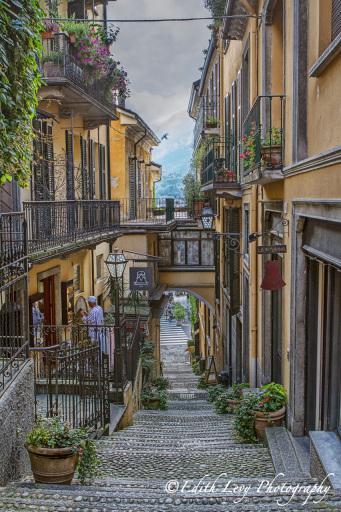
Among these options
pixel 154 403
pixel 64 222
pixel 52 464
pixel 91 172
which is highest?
pixel 91 172

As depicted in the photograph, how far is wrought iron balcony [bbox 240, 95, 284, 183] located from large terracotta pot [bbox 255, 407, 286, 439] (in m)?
3.56

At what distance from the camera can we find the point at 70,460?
5820mm

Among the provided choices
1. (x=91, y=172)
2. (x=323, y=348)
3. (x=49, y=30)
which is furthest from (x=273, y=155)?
(x=91, y=172)

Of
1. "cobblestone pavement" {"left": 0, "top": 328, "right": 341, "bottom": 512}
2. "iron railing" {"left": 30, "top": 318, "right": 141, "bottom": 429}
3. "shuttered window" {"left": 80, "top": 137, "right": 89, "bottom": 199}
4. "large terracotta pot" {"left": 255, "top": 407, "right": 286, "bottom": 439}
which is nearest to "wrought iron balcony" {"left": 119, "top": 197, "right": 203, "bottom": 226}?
"shuttered window" {"left": 80, "top": 137, "right": 89, "bottom": 199}

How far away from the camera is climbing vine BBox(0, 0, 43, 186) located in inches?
235

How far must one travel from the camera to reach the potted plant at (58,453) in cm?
573

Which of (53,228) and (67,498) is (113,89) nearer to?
(53,228)

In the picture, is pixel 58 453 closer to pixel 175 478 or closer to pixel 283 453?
pixel 175 478

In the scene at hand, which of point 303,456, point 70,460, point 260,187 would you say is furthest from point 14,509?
point 260,187

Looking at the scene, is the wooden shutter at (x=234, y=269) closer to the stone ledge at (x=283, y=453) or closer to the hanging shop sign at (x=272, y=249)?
the hanging shop sign at (x=272, y=249)

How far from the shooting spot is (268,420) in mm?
8508

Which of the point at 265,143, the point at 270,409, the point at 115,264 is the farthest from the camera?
the point at 115,264

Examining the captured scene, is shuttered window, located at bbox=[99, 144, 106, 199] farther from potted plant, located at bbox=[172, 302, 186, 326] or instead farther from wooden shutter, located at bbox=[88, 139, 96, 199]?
potted plant, located at bbox=[172, 302, 186, 326]

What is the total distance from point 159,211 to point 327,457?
26.0m
